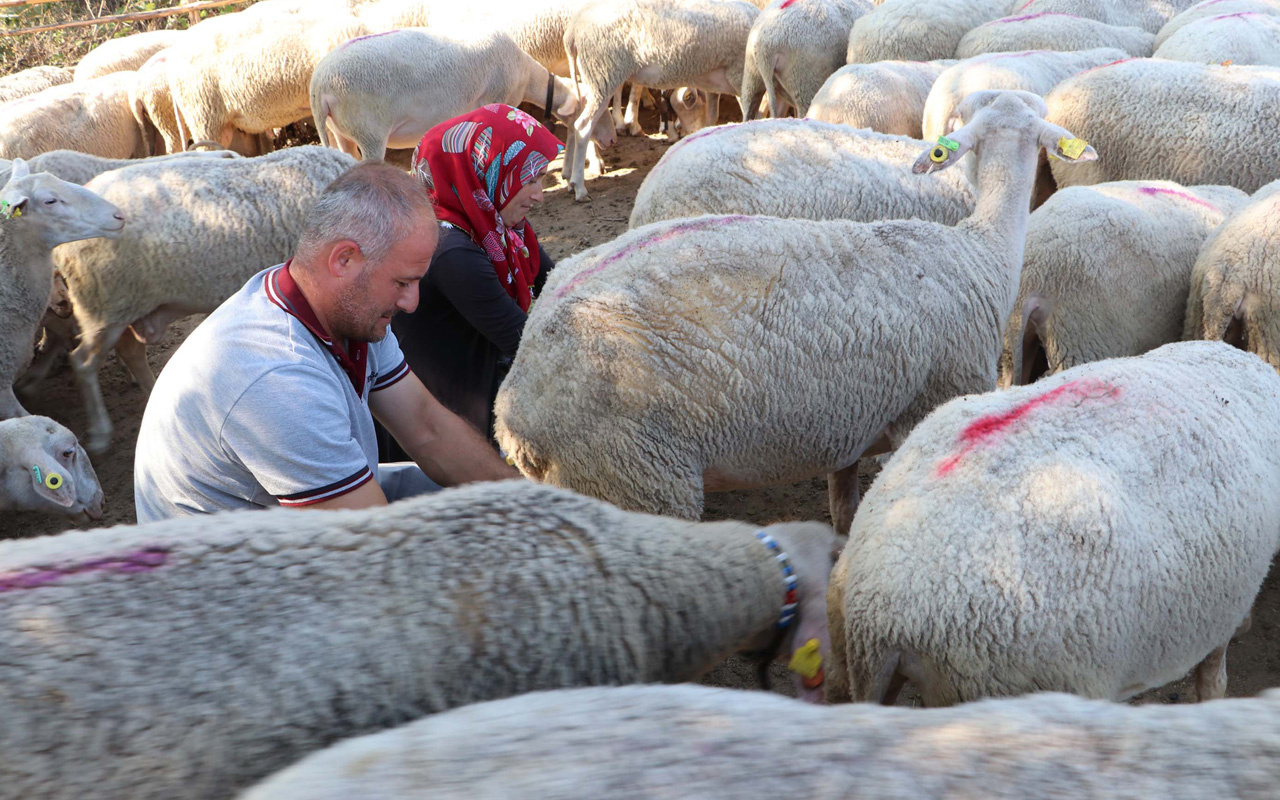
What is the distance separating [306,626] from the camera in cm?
156

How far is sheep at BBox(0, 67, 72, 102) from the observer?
9328mm

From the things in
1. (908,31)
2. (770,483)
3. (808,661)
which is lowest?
(770,483)

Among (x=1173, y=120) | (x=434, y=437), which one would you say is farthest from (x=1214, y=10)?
(x=434, y=437)

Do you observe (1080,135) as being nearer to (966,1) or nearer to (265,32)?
(966,1)

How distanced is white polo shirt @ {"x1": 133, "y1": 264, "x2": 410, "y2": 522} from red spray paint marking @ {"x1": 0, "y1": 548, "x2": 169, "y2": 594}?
0.62 m

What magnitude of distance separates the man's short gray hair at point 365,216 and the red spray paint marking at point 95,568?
930mm

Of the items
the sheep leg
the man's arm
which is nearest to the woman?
the man's arm

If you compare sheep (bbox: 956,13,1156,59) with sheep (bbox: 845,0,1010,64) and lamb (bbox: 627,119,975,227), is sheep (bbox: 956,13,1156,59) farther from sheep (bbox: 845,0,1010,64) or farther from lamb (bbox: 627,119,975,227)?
lamb (bbox: 627,119,975,227)

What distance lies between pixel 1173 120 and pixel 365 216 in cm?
430

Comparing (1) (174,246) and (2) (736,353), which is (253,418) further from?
(1) (174,246)

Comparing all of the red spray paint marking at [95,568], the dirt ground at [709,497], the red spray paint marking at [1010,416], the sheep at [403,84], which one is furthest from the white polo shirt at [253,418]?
the sheep at [403,84]

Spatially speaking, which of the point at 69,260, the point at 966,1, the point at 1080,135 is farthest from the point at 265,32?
the point at 1080,135

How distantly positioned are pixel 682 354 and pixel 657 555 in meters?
1.00

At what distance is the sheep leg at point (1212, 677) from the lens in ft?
8.90
